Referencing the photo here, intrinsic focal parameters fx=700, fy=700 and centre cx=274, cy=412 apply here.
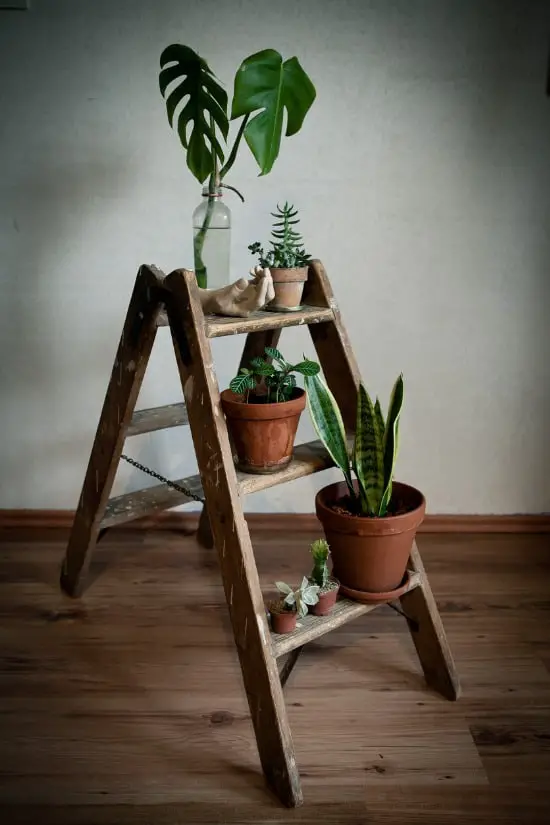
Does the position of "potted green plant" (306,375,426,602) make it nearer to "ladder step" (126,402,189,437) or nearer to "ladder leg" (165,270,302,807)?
"ladder leg" (165,270,302,807)

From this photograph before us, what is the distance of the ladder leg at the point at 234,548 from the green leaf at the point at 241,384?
36 millimetres

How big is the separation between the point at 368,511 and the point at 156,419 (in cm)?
62

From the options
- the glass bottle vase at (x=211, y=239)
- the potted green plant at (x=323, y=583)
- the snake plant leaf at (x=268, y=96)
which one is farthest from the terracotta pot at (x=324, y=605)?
the snake plant leaf at (x=268, y=96)

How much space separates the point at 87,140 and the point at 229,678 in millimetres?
1511

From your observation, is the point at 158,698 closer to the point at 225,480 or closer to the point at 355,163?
the point at 225,480

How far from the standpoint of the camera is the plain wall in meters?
1.96

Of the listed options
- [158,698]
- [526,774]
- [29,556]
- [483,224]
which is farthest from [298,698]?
[483,224]

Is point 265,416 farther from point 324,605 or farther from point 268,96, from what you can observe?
point 268,96

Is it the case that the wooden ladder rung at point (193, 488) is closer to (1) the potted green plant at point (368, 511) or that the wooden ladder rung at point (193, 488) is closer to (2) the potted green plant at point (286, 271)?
(1) the potted green plant at point (368, 511)

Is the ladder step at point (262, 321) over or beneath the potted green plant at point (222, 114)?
beneath

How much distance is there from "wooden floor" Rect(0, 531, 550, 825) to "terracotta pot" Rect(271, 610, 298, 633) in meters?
0.23

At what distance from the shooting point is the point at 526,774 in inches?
50.9

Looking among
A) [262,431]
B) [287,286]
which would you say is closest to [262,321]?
[287,286]

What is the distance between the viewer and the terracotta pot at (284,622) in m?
1.35
